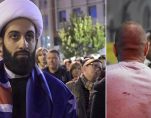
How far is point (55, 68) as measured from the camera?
230cm

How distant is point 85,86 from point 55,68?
238mm

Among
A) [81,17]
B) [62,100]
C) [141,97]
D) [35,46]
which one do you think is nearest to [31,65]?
[35,46]

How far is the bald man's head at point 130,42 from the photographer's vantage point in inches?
82.8

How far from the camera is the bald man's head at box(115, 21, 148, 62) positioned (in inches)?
82.8

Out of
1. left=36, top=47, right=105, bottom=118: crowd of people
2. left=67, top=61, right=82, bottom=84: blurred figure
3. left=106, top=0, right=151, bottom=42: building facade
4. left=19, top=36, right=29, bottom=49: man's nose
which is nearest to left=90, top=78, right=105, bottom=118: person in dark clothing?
left=36, top=47, right=105, bottom=118: crowd of people

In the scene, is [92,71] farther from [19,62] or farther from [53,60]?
[19,62]

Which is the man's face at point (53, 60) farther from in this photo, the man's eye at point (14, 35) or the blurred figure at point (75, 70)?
the man's eye at point (14, 35)

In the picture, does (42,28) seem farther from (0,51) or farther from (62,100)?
(62,100)

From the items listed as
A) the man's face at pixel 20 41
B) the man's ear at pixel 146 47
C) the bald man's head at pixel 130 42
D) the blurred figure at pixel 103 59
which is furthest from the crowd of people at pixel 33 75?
the man's ear at pixel 146 47

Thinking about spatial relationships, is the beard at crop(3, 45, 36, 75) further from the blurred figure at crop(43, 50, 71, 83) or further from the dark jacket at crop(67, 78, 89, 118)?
the dark jacket at crop(67, 78, 89, 118)

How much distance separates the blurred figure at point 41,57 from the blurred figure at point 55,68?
0.07 ft

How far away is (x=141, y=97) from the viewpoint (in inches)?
82.4

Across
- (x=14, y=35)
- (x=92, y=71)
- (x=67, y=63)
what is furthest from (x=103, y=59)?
(x=14, y=35)

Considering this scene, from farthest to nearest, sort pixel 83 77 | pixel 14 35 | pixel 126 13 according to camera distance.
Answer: pixel 14 35 < pixel 83 77 < pixel 126 13
